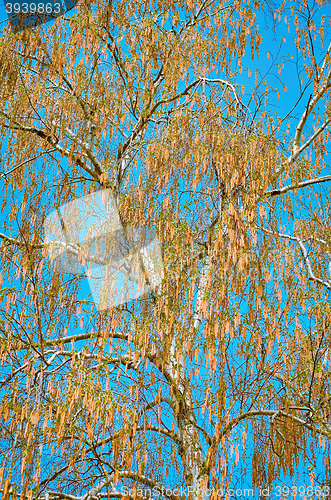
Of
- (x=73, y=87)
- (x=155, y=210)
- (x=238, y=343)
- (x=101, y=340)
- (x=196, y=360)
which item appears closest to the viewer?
(x=196, y=360)

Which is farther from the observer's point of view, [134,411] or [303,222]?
[303,222]

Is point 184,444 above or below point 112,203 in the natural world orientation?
below

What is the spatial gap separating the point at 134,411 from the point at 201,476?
2.16 ft

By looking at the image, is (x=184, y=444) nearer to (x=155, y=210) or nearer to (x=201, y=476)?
(x=201, y=476)

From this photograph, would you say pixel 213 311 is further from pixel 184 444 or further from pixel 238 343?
pixel 184 444

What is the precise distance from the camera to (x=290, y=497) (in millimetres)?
3260

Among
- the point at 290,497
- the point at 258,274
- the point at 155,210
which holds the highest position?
the point at 155,210

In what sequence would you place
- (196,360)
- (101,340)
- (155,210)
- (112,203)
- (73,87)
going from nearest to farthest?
(196,360) → (101,340) → (155,210) → (112,203) → (73,87)

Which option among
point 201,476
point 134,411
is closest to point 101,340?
point 134,411

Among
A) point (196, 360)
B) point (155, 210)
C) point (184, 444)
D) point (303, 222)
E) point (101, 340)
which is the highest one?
point (303, 222)

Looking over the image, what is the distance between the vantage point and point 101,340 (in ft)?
11.6

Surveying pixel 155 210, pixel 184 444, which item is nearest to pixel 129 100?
pixel 155 210

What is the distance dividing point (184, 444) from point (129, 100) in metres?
3.28

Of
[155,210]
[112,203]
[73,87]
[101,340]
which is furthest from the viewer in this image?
[73,87]
